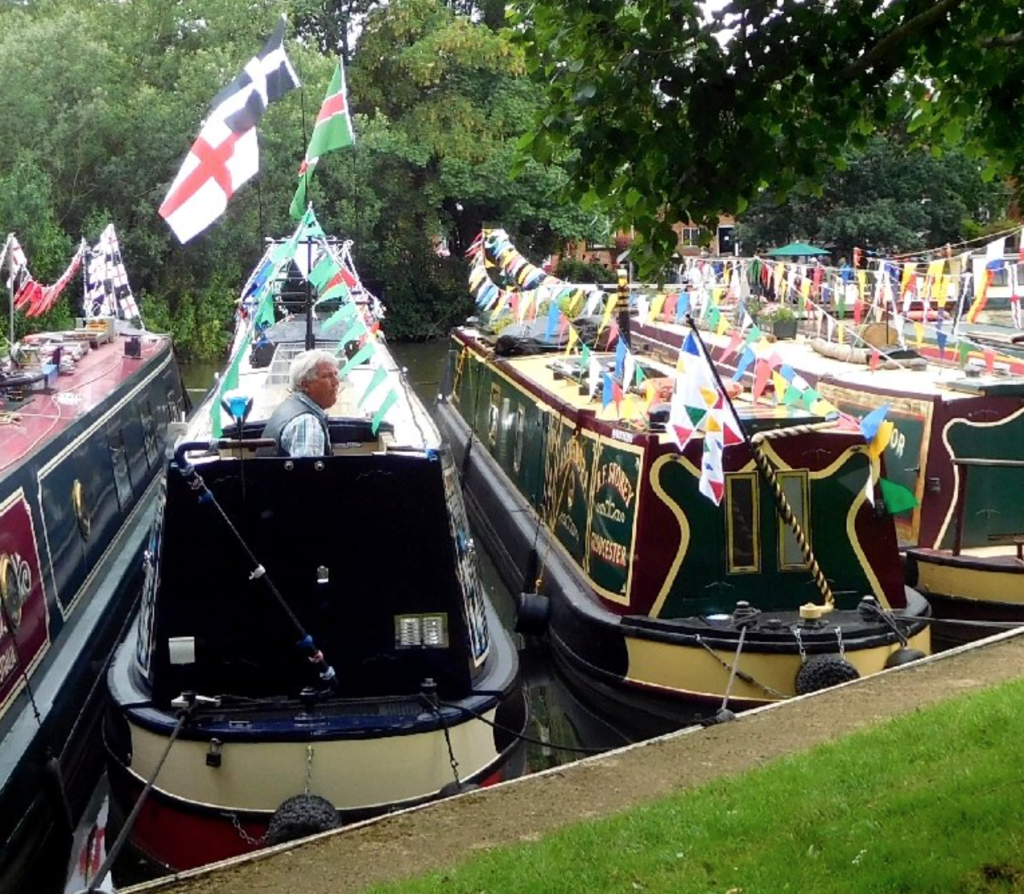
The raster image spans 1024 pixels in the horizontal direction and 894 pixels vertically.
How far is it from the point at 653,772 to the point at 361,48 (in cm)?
3339

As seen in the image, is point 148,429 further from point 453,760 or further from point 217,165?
point 453,760

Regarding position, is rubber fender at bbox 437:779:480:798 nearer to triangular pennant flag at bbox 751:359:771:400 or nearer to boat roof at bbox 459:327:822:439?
boat roof at bbox 459:327:822:439

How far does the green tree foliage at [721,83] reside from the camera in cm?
422

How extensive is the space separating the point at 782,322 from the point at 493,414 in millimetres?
3778

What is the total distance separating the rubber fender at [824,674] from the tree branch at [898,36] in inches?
165

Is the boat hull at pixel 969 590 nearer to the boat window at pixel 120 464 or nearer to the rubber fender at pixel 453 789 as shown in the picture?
the rubber fender at pixel 453 789

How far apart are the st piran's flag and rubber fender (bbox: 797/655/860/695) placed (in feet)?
14.1

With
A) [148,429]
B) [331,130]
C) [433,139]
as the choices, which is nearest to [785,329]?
[148,429]

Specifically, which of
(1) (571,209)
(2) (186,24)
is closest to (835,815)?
(2) (186,24)

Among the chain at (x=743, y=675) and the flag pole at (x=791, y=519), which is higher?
the flag pole at (x=791, y=519)

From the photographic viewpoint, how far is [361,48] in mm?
36656

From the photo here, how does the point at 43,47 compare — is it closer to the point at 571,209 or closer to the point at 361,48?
the point at 361,48

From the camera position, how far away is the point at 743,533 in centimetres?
848

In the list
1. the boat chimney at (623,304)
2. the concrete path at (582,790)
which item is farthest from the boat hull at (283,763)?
the boat chimney at (623,304)
